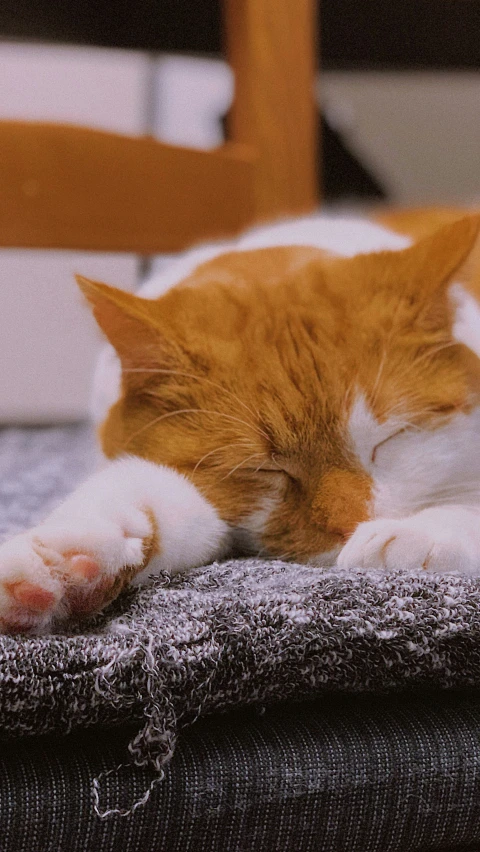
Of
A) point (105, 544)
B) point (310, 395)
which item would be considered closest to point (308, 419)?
point (310, 395)

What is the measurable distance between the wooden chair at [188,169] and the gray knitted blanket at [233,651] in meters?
0.87

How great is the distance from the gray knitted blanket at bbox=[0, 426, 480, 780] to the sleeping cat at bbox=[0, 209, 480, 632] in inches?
3.6

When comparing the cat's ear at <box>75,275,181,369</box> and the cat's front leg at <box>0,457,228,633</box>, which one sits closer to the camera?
the cat's front leg at <box>0,457,228,633</box>

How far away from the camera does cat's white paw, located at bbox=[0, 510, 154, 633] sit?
22.3 inches

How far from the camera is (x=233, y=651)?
570 mm

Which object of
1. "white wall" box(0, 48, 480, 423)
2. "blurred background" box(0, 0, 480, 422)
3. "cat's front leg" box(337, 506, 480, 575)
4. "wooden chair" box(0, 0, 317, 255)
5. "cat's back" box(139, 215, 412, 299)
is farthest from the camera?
"white wall" box(0, 48, 480, 423)

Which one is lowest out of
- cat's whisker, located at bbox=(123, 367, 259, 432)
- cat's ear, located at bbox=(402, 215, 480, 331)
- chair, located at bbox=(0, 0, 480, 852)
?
chair, located at bbox=(0, 0, 480, 852)

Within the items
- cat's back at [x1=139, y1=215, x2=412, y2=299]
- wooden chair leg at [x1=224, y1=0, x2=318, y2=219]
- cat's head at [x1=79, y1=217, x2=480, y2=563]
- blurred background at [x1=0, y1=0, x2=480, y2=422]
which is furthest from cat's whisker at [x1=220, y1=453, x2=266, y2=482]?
blurred background at [x1=0, y1=0, x2=480, y2=422]

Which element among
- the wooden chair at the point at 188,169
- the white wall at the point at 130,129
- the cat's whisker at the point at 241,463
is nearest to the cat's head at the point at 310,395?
the cat's whisker at the point at 241,463

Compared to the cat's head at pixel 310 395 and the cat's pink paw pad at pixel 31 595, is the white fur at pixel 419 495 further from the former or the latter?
the cat's pink paw pad at pixel 31 595

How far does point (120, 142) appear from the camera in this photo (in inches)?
56.2

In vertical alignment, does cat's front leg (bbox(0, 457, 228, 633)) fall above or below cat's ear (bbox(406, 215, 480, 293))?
below

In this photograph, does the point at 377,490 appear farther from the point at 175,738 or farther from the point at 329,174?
the point at 329,174

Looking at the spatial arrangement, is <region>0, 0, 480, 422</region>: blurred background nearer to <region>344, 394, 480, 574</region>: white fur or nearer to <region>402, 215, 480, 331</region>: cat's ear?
<region>402, 215, 480, 331</region>: cat's ear
